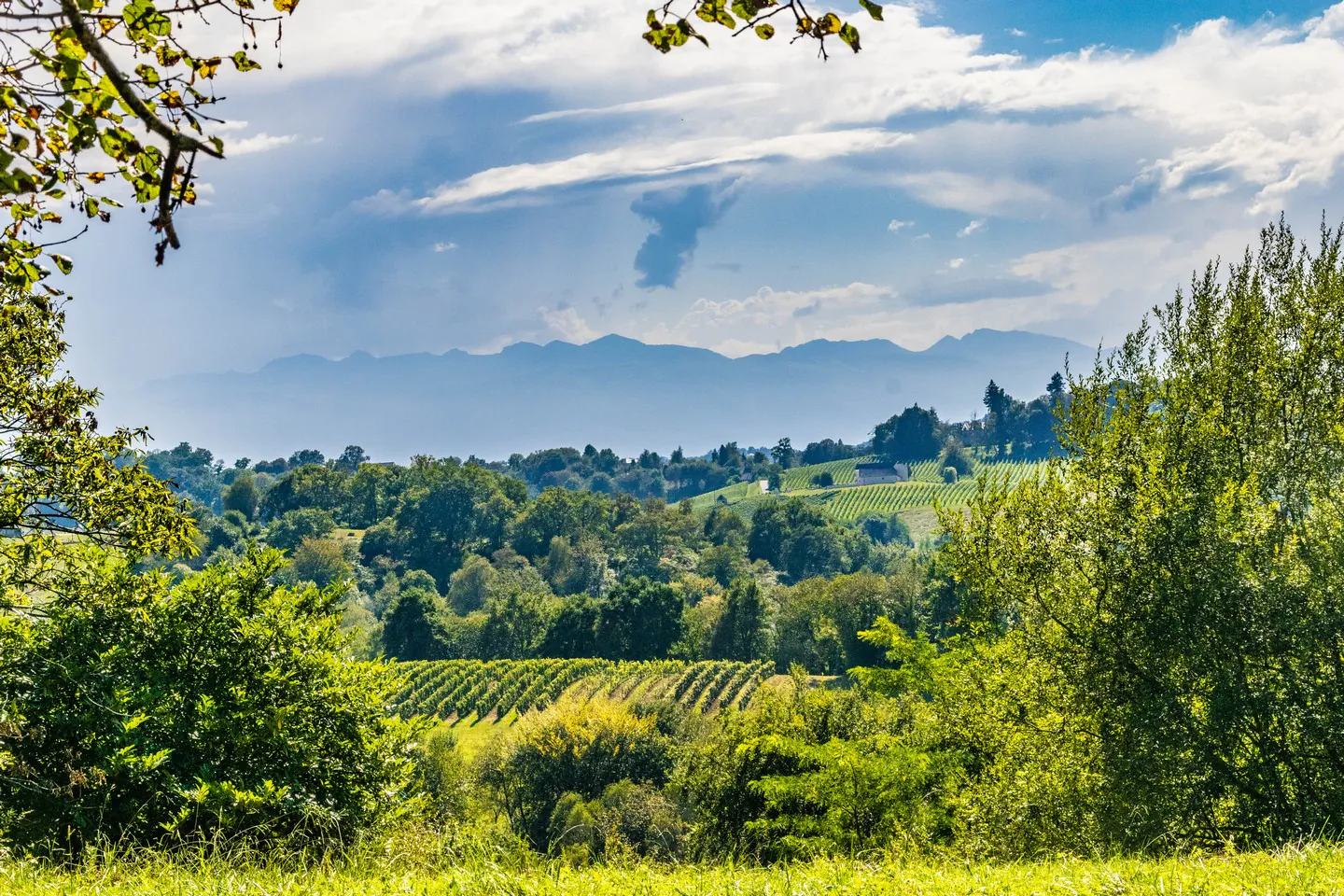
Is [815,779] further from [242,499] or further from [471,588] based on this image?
[242,499]

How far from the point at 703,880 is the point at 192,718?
7194 mm

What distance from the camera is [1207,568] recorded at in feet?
38.0

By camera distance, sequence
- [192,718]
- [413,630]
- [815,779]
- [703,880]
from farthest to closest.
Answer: [413,630] → [815,779] → [192,718] → [703,880]

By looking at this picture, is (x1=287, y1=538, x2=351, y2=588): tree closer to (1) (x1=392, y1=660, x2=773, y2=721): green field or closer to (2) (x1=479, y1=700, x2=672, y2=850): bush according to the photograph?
(1) (x1=392, y1=660, x2=773, y2=721): green field

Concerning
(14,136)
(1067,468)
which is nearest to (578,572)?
(1067,468)

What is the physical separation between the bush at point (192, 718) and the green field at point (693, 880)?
224 centimetres

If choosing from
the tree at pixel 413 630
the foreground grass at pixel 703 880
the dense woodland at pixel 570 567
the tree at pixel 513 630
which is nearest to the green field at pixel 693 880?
the foreground grass at pixel 703 880

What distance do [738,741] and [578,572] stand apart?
10684 centimetres

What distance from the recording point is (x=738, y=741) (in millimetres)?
25359

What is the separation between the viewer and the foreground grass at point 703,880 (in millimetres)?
5582

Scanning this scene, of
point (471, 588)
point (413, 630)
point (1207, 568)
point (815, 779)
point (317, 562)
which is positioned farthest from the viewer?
point (317, 562)

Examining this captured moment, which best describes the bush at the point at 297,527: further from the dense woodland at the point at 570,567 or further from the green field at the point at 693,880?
the green field at the point at 693,880

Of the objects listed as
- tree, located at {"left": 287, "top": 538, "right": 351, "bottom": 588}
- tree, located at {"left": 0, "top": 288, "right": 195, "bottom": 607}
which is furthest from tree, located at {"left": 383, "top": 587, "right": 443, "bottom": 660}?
tree, located at {"left": 0, "top": 288, "right": 195, "bottom": 607}

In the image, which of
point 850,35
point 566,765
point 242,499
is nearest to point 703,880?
point 850,35
